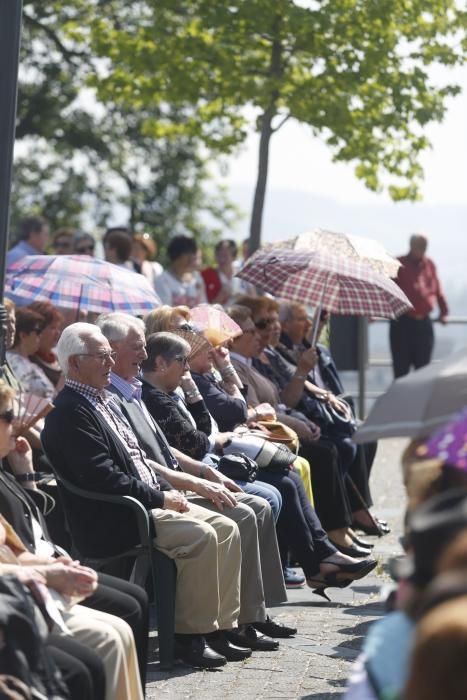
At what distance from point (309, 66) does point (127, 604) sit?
10.5 meters

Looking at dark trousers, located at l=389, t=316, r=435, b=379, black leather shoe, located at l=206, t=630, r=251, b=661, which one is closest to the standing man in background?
dark trousers, located at l=389, t=316, r=435, b=379

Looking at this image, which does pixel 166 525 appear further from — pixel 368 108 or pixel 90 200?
pixel 90 200

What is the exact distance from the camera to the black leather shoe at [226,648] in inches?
289

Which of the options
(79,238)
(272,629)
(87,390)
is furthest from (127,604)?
(79,238)

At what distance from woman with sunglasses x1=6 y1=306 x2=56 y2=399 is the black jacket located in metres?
2.26

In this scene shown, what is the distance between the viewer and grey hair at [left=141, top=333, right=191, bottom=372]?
317 inches

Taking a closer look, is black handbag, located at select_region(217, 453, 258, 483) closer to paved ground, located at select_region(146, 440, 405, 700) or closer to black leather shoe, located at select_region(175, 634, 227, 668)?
Answer: paved ground, located at select_region(146, 440, 405, 700)

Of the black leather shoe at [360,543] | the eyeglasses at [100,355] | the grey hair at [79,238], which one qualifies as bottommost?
the black leather shoe at [360,543]

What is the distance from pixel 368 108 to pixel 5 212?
9496mm

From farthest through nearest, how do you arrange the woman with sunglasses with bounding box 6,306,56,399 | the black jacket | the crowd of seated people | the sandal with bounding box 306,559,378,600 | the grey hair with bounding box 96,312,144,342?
1. the woman with sunglasses with bounding box 6,306,56,399
2. the sandal with bounding box 306,559,378,600
3. the grey hair with bounding box 96,312,144,342
4. the black jacket
5. the crowd of seated people

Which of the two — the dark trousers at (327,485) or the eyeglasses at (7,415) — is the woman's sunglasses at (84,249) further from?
the eyeglasses at (7,415)

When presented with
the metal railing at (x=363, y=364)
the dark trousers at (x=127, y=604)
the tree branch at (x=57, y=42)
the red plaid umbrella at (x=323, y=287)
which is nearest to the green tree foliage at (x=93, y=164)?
the tree branch at (x=57, y=42)

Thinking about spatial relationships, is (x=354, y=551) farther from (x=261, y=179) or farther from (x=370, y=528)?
(x=261, y=179)

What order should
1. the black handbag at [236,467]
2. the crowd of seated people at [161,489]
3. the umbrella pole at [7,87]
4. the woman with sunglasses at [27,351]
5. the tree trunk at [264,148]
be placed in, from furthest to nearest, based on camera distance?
the tree trunk at [264,148], the woman with sunglasses at [27,351], the black handbag at [236,467], the umbrella pole at [7,87], the crowd of seated people at [161,489]
